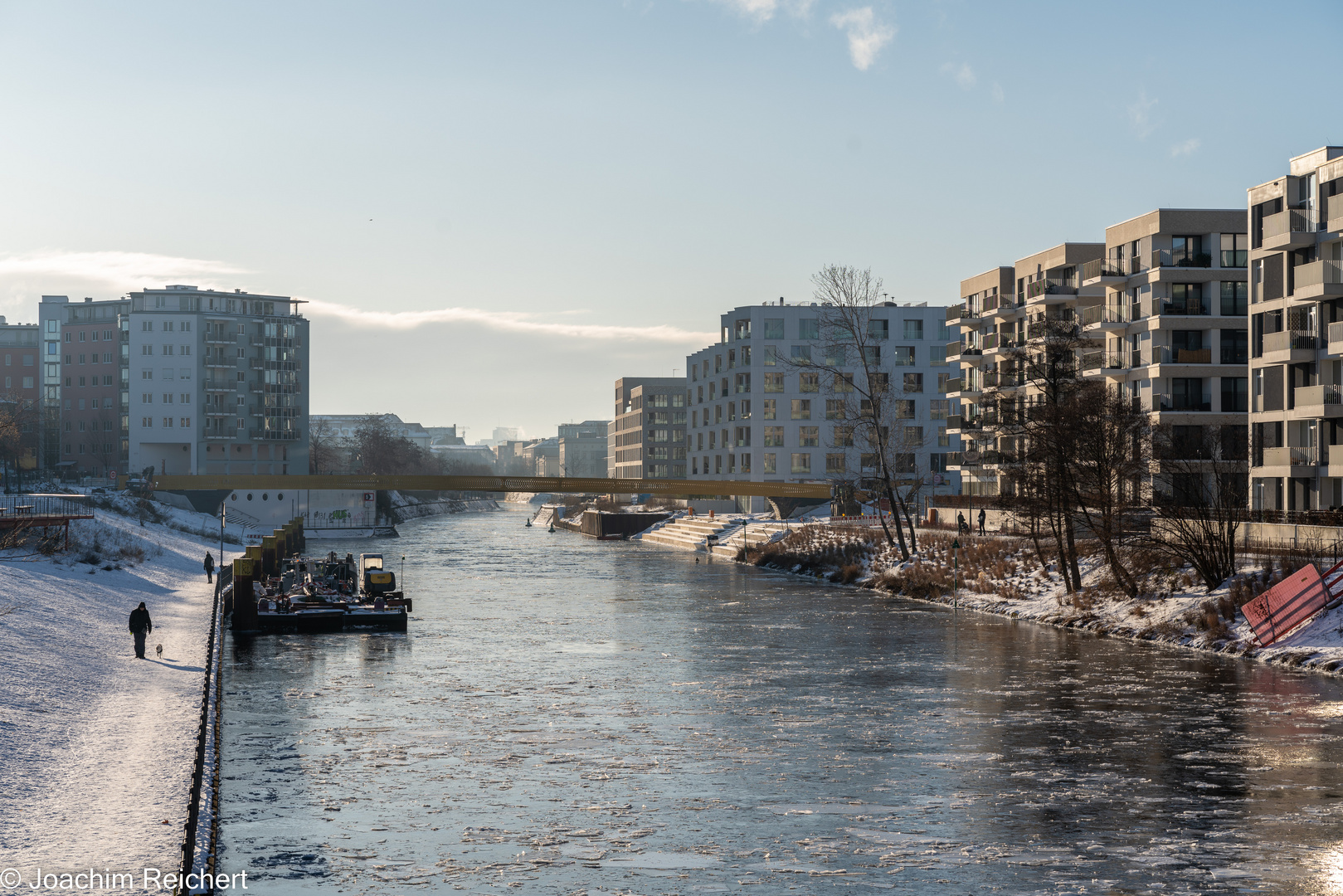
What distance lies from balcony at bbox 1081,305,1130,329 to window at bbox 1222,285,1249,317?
679cm

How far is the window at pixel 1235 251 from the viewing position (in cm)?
8762

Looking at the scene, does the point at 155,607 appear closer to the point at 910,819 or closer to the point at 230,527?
the point at 910,819

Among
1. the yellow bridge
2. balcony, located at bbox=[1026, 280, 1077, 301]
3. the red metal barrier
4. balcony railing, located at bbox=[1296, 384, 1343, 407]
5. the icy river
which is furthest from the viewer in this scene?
the yellow bridge

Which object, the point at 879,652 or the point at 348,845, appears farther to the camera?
A: the point at 879,652

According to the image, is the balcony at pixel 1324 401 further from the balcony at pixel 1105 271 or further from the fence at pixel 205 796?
the fence at pixel 205 796

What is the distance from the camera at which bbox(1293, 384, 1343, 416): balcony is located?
66.1 metres

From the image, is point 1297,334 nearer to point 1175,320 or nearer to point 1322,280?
point 1322,280

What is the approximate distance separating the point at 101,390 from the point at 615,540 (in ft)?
287

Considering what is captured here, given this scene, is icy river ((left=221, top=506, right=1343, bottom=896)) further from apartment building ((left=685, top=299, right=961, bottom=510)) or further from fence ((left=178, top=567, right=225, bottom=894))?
apartment building ((left=685, top=299, right=961, bottom=510))

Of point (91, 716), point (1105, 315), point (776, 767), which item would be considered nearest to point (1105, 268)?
point (1105, 315)

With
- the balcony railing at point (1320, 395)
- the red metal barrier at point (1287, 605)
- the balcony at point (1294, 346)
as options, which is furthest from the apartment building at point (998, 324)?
the red metal barrier at point (1287, 605)

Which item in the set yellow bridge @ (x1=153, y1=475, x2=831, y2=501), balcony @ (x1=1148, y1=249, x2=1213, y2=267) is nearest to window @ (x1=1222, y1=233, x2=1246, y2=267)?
balcony @ (x1=1148, y1=249, x2=1213, y2=267)

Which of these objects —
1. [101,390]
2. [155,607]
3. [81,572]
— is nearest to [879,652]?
[155,607]

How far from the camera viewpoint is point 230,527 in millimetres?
133625
